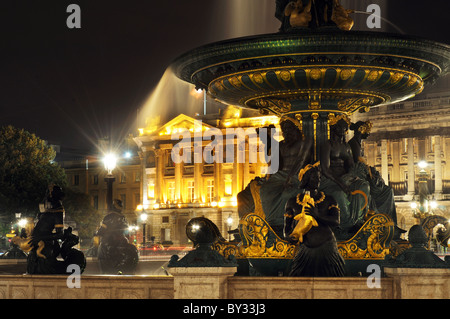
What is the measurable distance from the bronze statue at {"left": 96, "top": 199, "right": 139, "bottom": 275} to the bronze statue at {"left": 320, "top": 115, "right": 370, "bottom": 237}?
3.00 m

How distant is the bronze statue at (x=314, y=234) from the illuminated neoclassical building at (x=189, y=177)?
7514 cm

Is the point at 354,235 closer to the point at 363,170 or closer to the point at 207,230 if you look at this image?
the point at 363,170

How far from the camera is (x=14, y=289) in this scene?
27.4ft

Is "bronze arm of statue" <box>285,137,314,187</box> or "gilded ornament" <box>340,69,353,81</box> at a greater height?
"gilded ornament" <box>340,69,353,81</box>

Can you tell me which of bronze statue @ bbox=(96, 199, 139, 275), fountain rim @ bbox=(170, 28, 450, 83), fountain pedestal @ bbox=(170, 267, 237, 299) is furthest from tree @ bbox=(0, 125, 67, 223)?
fountain pedestal @ bbox=(170, 267, 237, 299)

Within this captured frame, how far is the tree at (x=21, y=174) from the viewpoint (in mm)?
40125

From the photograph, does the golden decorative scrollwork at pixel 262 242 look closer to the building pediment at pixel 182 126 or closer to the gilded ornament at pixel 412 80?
the gilded ornament at pixel 412 80

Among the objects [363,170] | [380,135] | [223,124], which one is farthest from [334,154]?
[223,124]

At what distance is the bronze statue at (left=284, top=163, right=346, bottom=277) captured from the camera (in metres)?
8.32

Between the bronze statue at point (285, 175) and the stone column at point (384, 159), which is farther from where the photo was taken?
the stone column at point (384, 159)

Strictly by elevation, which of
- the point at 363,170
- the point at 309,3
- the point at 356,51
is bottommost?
the point at 363,170

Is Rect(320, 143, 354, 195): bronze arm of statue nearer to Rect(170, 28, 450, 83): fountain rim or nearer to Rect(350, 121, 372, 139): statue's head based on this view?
Rect(350, 121, 372, 139): statue's head

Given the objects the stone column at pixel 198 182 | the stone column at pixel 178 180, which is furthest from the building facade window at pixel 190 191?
the stone column at pixel 198 182
